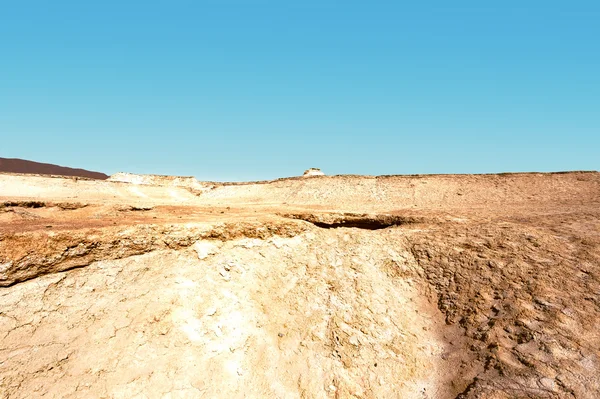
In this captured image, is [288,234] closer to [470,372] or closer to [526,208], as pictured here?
[470,372]

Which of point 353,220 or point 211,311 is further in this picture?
point 353,220

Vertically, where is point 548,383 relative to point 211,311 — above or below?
below

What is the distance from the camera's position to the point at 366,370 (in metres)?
8.82

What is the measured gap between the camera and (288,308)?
392 inches

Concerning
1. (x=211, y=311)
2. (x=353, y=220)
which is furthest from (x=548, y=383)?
(x=353, y=220)

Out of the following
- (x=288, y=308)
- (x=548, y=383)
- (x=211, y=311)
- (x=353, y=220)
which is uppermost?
(x=353, y=220)

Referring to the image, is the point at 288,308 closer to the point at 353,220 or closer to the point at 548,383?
the point at 353,220

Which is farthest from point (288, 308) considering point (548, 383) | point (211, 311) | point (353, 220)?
point (548, 383)

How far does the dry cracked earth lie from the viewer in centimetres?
747

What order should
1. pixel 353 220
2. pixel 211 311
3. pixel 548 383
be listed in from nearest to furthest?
pixel 548 383 < pixel 211 311 < pixel 353 220

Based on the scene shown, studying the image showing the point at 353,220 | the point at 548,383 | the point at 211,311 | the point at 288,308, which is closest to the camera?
the point at 548,383

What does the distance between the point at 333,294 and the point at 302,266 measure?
1.36 m

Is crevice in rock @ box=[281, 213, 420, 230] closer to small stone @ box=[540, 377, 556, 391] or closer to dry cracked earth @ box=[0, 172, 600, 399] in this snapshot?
dry cracked earth @ box=[0, 172, 600, 399]

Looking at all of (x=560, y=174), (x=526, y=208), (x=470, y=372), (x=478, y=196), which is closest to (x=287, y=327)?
(x=470, y=372)
